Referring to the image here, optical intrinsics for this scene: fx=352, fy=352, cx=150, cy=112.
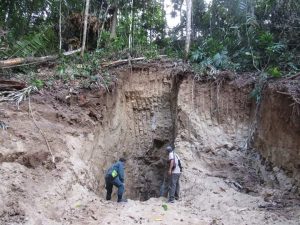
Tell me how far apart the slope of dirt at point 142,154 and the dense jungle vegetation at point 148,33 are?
3.84 ft

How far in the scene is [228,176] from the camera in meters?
9.67

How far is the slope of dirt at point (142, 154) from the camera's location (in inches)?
290

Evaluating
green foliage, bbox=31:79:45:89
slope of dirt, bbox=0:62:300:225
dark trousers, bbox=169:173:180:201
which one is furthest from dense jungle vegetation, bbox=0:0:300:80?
dark trousers, bbox=169:173:180:201

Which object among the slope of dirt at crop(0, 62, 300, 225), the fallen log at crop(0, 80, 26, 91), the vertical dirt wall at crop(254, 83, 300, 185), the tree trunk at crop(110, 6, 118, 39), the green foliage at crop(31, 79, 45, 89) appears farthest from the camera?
the tree trunk at crop(110, 6, 118, 39)

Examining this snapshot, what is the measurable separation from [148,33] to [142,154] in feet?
25.1

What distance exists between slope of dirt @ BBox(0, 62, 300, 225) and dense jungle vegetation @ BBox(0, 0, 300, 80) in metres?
1.17

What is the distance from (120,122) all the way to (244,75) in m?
4.46

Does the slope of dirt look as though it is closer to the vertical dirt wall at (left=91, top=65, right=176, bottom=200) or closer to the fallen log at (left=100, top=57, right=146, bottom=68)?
the vertical dirt wall at (left=91, top=65, right=176, bottom=200)

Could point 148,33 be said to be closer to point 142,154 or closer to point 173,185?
point 142,154

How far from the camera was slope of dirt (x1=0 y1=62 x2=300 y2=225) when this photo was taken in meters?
7.36

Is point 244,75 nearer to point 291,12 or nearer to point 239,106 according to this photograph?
point 239,106

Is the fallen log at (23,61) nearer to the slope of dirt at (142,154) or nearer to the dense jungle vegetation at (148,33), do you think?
the dense jungle vegetation at (148,33)

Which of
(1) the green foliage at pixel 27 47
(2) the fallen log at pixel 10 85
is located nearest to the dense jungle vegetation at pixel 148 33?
(1) the green foliage at pixel 27 47

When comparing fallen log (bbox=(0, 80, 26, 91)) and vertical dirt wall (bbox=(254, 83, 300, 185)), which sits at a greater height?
fallen log (bbox=(0, 80, 26, 91))
